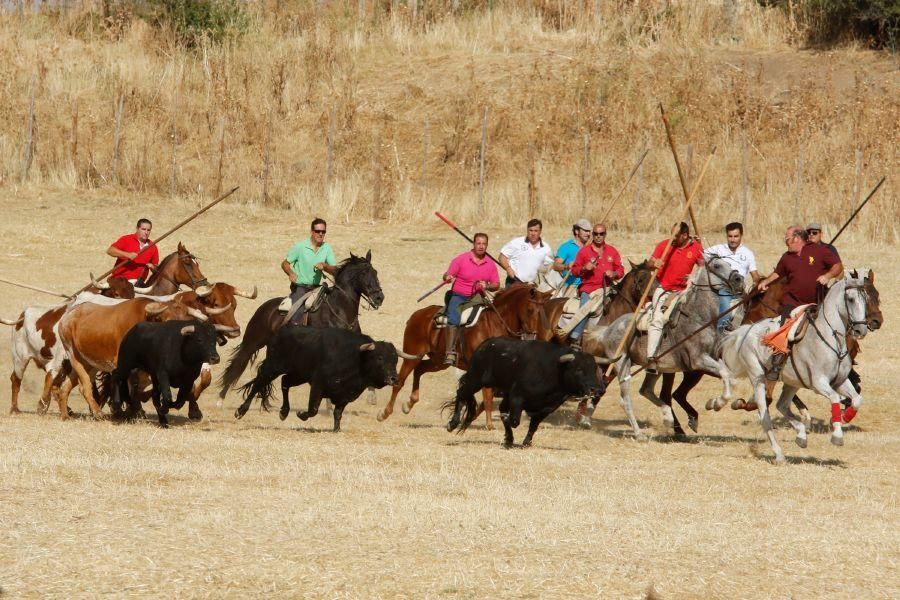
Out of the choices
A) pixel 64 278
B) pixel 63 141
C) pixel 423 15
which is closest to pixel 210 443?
pixel 64 278

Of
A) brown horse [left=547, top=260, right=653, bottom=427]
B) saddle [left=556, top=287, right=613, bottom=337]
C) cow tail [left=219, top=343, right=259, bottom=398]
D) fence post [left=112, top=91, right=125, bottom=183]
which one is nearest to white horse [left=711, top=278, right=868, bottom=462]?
brown horse [left=547, top=260, right=653, bottom=427]

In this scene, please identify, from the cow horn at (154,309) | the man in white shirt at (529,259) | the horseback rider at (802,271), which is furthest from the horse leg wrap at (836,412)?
the cow horn at (154,309)

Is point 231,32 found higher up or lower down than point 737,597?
higher up

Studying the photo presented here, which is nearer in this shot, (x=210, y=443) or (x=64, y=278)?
(x=210, y=443)

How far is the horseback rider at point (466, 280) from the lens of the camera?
62.5 feet

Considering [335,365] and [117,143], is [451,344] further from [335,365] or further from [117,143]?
[117,143]

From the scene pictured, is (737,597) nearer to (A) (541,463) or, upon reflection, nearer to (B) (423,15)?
(A) (541,463)

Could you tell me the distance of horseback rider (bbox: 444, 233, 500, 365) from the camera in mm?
19062

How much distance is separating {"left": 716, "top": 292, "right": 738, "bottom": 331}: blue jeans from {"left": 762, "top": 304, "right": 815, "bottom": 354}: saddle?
6.97 ft

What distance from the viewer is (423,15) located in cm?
4950

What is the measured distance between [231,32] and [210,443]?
112 feet

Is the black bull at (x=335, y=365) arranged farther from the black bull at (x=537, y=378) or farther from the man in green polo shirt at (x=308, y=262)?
the man in green polo shirt at (x=308, y=262)

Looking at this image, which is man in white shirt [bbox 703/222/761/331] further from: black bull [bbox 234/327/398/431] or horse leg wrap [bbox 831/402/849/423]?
black bull [bbox 234/327/398/431]

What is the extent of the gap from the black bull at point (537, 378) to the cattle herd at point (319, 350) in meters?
0.01
